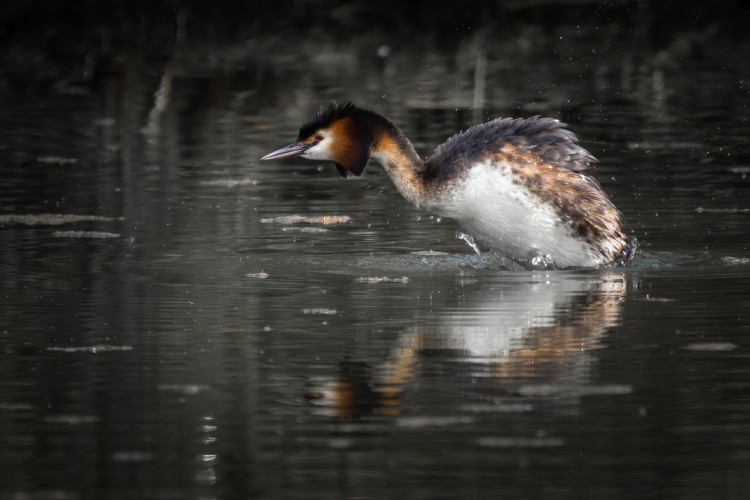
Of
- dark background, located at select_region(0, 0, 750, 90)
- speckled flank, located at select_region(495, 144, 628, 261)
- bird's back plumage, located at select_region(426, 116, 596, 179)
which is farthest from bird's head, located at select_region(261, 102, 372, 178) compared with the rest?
dark background, located at select_region(0, 0, 750, 90)

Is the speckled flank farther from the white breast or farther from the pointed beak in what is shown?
the pointed beak

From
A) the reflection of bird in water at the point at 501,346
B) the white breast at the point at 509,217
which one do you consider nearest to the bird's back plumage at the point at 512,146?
the white breast at the point at 509,217

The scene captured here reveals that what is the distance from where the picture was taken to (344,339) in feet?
28.8

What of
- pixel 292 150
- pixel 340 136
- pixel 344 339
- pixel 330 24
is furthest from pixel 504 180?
pixel 330 24

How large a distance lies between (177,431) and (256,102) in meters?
16.3

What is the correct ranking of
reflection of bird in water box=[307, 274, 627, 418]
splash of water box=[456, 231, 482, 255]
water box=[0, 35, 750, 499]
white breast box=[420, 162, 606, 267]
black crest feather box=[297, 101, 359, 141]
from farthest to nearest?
splash of water box=[456, 231, 482, 255]
black crest feather box=[297, 101, 359, 141]
white breast box=[420, 162, 606, 267]
reflection of bird in water box=[307, 274, 627, 418]
water box=[0, 35, 750, 499]

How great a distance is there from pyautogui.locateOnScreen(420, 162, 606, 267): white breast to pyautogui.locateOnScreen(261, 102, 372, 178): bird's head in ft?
1.81

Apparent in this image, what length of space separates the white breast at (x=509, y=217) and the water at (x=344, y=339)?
0.23 metres

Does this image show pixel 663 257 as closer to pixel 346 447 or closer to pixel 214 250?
pixel 214 250

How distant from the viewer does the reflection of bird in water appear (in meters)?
7.62

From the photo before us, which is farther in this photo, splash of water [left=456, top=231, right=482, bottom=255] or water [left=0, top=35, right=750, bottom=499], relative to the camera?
splash of water [left=456, top=231, right=482, bottom=255]

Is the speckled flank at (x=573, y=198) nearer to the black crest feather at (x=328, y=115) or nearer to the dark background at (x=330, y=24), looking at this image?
the black crest feather at (x=328, y=115)

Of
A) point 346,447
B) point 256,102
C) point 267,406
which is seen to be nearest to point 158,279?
point 267,406

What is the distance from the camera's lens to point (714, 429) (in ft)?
22.9
